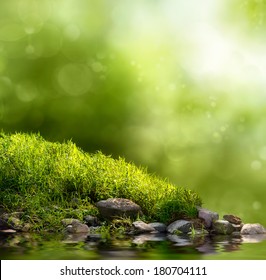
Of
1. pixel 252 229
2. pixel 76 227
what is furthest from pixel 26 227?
pixel 252 229

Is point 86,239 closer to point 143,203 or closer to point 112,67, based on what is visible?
point 143,203

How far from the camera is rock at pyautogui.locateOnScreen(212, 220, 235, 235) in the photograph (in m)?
9.51

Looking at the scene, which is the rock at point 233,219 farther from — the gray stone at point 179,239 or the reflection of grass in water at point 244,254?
the reflection of grass in water at point 244,254

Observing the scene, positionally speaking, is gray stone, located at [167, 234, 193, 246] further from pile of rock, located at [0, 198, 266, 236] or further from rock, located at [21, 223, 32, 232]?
rock, located at [21, 223, 32, 232]

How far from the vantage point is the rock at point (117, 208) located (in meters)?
9.48

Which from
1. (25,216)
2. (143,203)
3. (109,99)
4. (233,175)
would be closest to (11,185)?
(25,216)

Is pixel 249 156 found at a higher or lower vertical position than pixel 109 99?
lower

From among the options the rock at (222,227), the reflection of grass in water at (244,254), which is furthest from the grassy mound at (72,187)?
the reflection of grass in water at (244,254)

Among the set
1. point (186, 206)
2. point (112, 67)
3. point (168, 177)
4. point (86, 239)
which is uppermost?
point (112, 67)

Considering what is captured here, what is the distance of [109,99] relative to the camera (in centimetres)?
1231

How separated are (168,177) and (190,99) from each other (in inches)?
58.0
